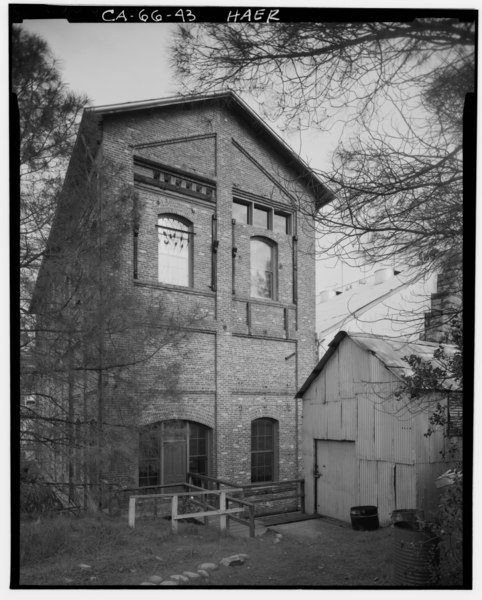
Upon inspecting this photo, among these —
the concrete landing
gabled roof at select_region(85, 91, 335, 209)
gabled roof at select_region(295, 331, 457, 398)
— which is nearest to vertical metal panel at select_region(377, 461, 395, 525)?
gabled roof at select_region(295, 331, 457, 398)

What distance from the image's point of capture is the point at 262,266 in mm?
8812

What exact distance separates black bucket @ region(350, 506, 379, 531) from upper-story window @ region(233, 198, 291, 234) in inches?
180

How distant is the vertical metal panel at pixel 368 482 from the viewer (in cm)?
842

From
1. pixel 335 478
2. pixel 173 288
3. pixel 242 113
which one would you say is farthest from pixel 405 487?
pixel 242 113

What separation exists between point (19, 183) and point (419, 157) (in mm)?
4000

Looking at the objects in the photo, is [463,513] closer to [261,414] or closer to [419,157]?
[419,157]

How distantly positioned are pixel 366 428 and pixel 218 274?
3.63m

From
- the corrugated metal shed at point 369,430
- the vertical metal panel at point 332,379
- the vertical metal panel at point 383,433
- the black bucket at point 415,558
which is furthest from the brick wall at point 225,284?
the black bucket at point 415,558

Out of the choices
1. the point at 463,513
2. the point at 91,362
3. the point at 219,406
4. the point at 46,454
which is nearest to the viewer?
the point at 463,513

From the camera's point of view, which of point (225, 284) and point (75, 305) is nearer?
point (75, 305)

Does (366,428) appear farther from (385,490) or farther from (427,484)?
(427,484)

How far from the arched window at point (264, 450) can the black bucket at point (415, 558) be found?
3795mm

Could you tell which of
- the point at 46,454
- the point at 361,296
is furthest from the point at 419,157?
the point at 361,296

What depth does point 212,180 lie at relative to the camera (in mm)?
8406
